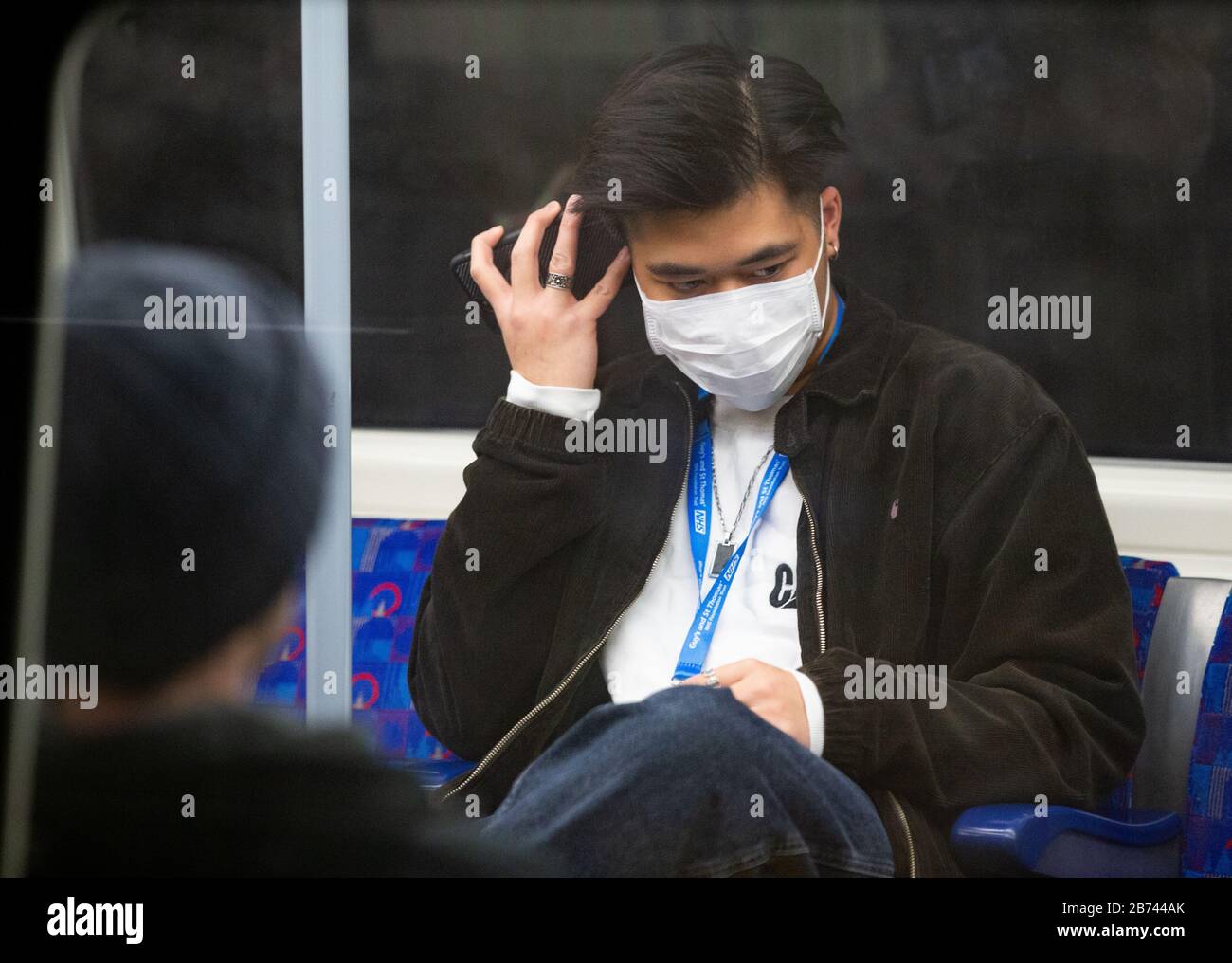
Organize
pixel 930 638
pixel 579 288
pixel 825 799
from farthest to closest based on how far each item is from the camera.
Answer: pixel 579 288 < pixel 930 638 < pixel 825 799

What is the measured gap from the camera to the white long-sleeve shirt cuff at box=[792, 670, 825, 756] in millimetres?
2283

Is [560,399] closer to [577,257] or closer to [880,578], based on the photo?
[577,257]

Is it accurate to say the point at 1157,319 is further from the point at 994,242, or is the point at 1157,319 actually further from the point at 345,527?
the point at 345,527

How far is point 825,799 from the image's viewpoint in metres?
2.21

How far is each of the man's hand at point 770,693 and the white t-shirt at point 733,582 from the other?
0.24ft

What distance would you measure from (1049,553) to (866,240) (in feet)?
2.16

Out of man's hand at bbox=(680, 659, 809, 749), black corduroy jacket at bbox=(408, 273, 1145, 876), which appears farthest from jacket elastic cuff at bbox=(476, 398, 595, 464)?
man's hand at bbox=(680, 659, 809, 749)

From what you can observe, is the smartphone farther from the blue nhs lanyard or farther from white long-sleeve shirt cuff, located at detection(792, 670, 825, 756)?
white long-sleeve shirt cuff, located at detection(792, 670, 825, 756)

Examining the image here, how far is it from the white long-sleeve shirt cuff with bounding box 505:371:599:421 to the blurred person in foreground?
83 cm

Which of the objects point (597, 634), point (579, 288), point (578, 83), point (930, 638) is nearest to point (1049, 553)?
point (930, 638)

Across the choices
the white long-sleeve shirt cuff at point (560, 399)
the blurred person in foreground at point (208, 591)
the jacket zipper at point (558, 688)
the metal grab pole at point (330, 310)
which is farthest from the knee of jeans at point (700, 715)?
the metal grab pole at point (330, 310)

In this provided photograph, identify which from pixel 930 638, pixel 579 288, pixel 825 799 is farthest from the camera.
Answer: pixel 579 288

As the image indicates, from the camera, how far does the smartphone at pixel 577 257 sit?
2.50 m

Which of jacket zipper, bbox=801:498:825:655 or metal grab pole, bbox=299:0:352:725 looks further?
metal grab pole, bbox=299:0:352:725
